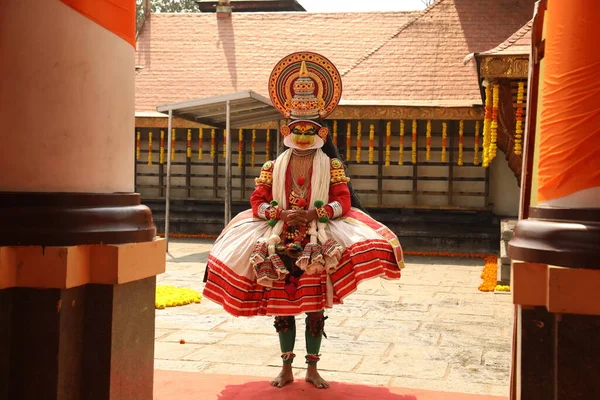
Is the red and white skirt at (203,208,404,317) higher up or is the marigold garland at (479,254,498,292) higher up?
the red and white skirt at (203,208,404,317)

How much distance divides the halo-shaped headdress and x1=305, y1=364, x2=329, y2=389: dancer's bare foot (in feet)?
4.85

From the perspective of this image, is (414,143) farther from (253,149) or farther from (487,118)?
(487,118)

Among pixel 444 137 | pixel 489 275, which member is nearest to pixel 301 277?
pixel 489 275

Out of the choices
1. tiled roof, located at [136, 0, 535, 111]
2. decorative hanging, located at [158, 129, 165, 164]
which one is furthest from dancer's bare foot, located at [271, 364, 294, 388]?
decorative hanging, located at [158, 129, 165, 164]

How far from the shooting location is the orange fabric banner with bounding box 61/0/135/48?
2.43 m

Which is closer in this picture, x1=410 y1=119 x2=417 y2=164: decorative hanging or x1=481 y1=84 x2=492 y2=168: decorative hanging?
x1=481 y1=84 x2=492 y2=168: decorative hanging

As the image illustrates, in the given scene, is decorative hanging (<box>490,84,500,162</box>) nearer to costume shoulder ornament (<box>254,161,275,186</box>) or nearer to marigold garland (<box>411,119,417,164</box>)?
marigold garland (<box>411,119,417,164</box>)

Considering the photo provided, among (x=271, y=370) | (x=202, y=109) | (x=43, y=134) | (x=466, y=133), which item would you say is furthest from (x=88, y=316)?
(x=466, y=133)

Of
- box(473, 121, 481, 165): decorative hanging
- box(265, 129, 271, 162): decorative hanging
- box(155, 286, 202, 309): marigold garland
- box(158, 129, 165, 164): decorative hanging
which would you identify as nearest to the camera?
box(155, 286, 202, 309): marigold garland

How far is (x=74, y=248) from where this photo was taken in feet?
7.77

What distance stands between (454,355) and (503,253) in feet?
12.3

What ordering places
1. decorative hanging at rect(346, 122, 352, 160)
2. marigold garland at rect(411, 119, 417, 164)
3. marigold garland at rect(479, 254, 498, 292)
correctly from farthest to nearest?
decorative hanging at rect(346, 122, 352, 160) < marigold garland at rect(411, 119, 417, 164) < marigold garland at rect(479, 254, 498, 292)

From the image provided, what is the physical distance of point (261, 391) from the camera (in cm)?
389

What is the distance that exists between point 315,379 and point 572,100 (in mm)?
2336
